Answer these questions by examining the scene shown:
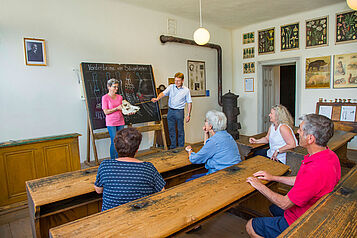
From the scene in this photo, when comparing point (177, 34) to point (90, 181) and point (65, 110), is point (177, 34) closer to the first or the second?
point (65, 110)

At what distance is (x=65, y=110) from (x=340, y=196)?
4.06 m

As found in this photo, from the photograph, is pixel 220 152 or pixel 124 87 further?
pixel 124 87

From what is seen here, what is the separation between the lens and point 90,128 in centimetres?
409

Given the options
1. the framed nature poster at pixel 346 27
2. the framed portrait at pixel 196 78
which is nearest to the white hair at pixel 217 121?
the framed portrait at pixel 196 78

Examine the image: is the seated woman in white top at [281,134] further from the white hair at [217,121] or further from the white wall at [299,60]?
the white wall at [299,60]

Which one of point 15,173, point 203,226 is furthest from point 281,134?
point 15,173

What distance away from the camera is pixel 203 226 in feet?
7.82

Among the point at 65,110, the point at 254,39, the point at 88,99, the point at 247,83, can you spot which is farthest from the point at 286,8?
the point at 65,110

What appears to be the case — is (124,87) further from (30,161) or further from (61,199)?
(61,199)

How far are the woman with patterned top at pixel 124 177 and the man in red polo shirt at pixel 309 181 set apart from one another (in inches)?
29.2

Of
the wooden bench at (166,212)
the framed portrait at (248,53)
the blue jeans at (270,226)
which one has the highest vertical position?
the framed portrait at (248,53)

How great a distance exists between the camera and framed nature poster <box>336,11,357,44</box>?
4.99 meters

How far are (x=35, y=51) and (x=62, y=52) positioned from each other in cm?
41

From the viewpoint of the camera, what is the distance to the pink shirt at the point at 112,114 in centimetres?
390
